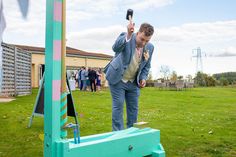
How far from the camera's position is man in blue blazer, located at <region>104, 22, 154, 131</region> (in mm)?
4145

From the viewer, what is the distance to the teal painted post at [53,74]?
2.87 meters

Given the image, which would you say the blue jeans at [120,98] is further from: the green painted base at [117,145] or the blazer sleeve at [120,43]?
Result: the green painted base at [117,145]

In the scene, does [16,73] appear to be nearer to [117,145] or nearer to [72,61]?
[117,145]

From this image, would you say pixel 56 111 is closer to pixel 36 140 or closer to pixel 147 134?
pixel 147 134

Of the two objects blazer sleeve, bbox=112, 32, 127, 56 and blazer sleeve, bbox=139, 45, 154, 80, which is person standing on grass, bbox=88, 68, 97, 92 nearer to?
blazer sleeve, bbox=139, 45, 154, 80

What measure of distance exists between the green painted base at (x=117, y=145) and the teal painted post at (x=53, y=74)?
11 cm

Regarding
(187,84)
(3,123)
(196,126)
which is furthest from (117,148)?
(187,84)

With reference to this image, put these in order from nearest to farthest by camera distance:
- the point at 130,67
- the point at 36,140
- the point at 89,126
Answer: the point at 130,67 < the point at 36,140 < the point at 89,126

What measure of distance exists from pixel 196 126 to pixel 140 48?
12.4ft

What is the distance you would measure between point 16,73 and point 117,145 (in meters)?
14.7

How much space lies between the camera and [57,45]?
2.89 m

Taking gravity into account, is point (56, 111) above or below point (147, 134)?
above

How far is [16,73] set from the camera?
1698cm

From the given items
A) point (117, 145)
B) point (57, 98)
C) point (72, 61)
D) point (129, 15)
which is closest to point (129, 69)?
point (129, 15)
